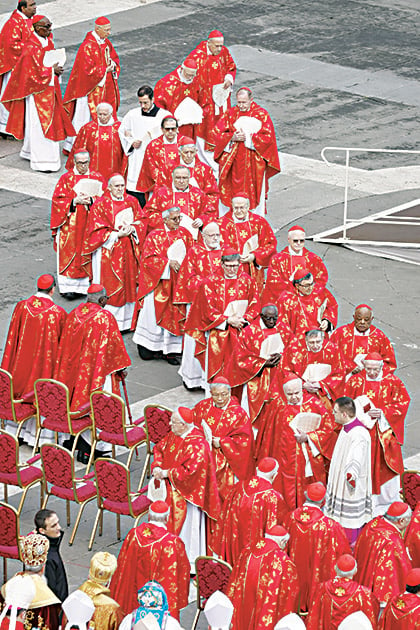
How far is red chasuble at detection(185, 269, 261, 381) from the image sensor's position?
17.4 metres

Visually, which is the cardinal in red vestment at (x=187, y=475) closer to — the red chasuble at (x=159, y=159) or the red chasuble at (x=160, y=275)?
the red chasuble at (x=160, y=275)

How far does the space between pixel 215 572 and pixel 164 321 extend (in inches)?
241

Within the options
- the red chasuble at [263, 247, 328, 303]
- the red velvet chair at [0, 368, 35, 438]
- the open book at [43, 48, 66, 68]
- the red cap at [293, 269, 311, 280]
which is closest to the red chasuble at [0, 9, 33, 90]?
the open book at [43, 48, 66, 68]

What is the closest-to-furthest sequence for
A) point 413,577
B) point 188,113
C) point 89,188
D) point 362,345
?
point 413,577
point 362,345
point 89,188
point 188,113

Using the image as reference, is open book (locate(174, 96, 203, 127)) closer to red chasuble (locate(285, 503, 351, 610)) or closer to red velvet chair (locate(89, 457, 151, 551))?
red velvet chair (locate(89, 457, 151, 551))

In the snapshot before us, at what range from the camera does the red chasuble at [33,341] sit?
1684 centimetres

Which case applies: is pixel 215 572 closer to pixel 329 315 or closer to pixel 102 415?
pixel 102 415

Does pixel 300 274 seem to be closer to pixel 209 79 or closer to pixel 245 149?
pixel 245 149

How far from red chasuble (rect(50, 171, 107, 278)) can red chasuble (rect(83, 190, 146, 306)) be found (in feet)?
1.63

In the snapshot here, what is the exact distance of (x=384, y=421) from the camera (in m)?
15.2

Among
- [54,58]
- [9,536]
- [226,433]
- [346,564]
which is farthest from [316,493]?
[54,58]

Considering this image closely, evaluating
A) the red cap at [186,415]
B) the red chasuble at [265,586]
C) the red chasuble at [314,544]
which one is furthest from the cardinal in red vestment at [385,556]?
the red cap at [186,415]

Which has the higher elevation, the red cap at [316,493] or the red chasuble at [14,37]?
the red chasuble at [14,37]

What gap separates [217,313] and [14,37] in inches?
354
